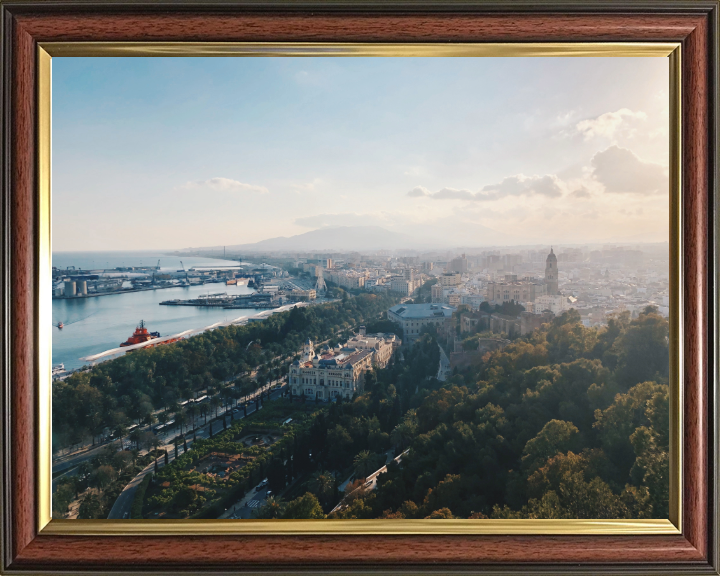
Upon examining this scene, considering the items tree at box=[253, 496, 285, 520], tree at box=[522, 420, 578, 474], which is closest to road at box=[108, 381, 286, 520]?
tree at box=[253, 496, 285, 520]

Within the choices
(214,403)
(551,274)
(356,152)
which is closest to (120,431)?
(214,403)

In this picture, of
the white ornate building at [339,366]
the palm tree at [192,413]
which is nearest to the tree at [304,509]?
the white ornate building at [339,366]

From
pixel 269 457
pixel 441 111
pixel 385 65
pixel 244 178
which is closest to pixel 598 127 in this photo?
pixel 441 111

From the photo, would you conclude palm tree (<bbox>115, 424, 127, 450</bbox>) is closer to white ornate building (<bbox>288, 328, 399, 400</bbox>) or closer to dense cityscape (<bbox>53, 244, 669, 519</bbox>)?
dense cityscape (<bbox>53, 244, 669, 519</bbox>)

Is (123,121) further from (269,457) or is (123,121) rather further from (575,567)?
(575,567)

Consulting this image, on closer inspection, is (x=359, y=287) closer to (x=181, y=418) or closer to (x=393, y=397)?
(x=393, y=397)
